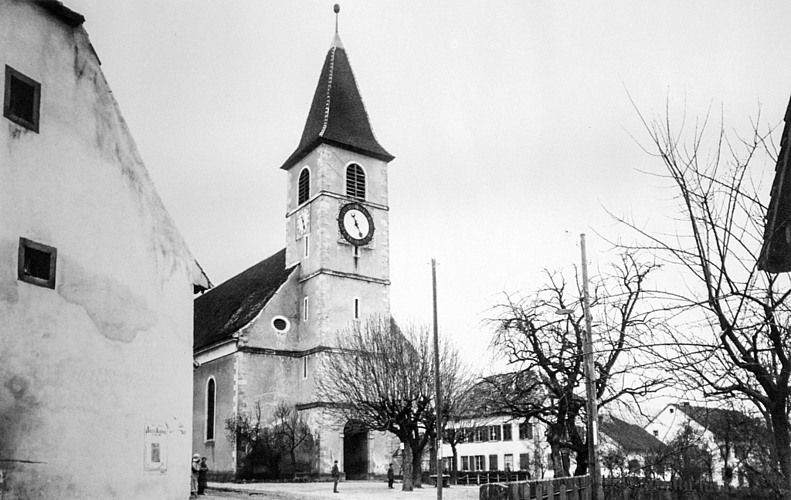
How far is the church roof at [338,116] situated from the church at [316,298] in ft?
0.25

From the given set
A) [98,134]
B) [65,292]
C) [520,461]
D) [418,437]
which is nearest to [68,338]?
[65,292]

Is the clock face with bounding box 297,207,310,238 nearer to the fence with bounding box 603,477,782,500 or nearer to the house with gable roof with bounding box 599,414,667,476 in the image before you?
the house with gable roof with bounding box 599,414,667,476

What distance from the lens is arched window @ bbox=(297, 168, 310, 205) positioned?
47.9m

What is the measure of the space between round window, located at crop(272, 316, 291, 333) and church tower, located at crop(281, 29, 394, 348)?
0.99 meters

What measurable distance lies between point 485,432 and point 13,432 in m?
61.4

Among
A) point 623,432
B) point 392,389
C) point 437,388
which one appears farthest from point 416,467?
point 623,432

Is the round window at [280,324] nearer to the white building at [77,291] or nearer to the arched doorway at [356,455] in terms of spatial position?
the arched doorway at [356,455]

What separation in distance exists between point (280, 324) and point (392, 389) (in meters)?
14.2

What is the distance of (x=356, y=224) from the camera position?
4650 centimetres

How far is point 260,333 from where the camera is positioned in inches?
1724

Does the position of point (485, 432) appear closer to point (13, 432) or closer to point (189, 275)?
point (189, 275)

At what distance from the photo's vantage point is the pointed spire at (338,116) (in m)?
47.3

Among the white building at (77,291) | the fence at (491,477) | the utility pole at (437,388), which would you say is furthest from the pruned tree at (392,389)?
the white building at (77,291)

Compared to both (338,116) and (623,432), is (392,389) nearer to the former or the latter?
(623,432)
